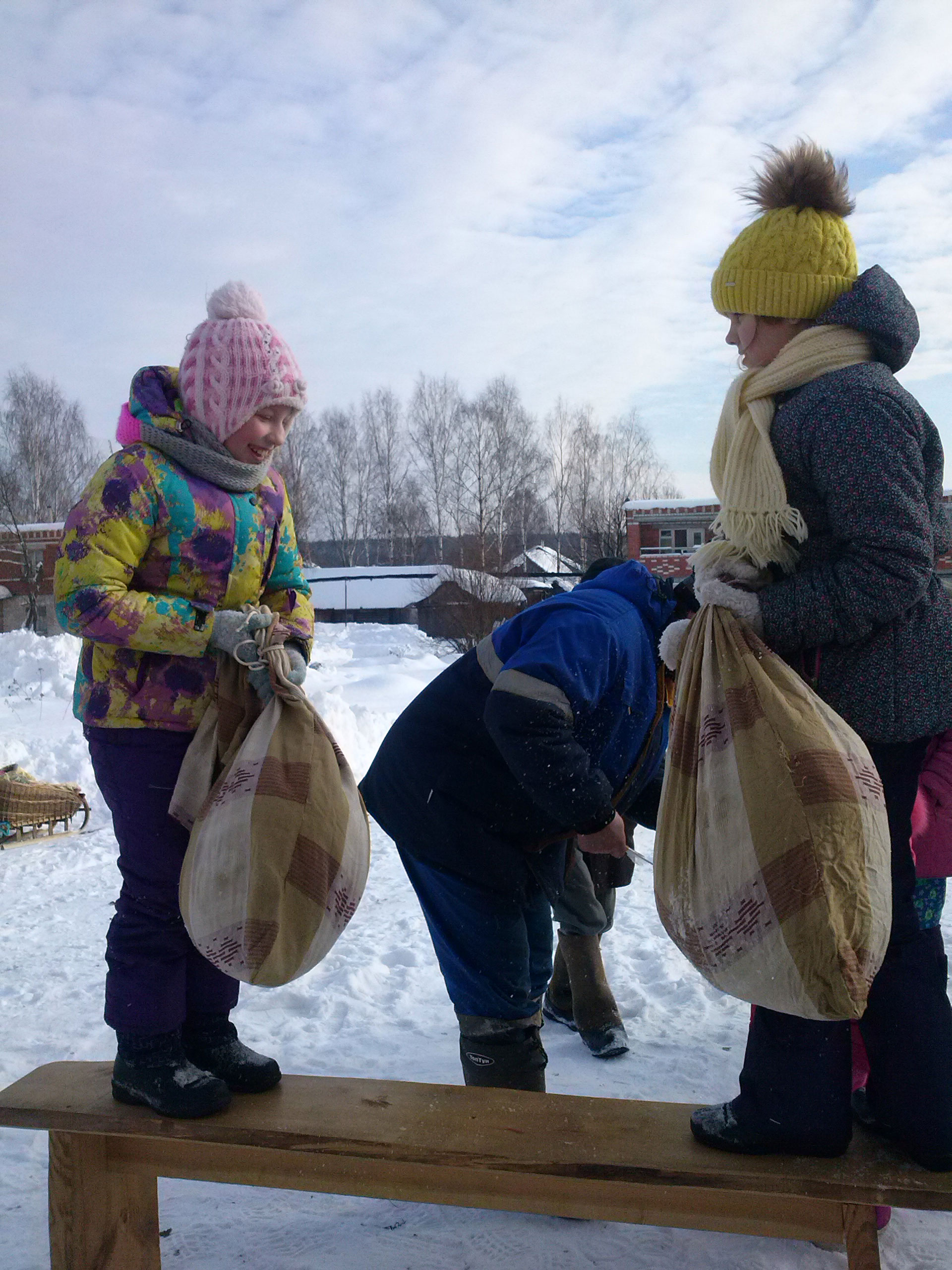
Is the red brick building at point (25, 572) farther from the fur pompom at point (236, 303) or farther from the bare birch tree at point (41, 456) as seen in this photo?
the fur pompom at point (236, 303)

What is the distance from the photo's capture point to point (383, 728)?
31.4 ft

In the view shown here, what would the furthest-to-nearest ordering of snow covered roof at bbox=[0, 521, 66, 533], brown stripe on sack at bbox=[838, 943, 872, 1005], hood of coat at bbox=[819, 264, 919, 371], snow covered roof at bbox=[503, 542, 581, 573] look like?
1. snow covered roof at bbox=[503, 542, 581, 573]
2. snow covered roof at bbox=[0, 521, 66, 533]
3. hood of coat at bbox=[819, 264, 919, 371]
4. brown stripe on sack at bbox=[838, 943, 872, 1005]

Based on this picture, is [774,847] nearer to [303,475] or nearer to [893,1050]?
[893,1050]

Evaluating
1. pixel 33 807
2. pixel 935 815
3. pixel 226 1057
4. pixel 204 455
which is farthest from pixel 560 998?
pixel 33 807

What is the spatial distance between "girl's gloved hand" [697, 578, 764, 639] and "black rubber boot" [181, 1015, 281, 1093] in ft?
4.63

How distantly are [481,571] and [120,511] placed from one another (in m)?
23.0

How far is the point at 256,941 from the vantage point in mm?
1918

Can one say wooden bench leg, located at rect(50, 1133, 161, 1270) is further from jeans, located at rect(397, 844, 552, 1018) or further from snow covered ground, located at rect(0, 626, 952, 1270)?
jeans, located at rect(397, 844, 552, 1018)

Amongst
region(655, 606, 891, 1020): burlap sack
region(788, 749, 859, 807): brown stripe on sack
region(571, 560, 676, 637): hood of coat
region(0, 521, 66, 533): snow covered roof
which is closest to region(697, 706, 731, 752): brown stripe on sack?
region(655, 606, 891, 1020): burlap sack

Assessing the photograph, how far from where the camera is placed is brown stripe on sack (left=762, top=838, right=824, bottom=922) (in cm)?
155

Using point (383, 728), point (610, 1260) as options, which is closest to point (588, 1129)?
point (610, 1260)

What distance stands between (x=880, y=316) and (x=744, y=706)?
77 cm

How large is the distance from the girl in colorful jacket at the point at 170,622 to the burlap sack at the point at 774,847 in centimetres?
96

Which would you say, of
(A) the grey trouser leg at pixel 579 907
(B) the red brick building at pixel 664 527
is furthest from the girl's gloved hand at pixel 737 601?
(B) the red brick building at pixel 664 527
